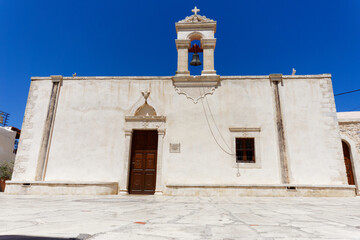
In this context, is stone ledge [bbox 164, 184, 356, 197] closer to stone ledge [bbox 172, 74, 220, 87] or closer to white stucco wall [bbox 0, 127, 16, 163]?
stone ledge [bbox 172, 74, 220, 87]

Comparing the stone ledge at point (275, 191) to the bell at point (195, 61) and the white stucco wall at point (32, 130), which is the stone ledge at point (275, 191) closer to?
the bell at point (195, 61)

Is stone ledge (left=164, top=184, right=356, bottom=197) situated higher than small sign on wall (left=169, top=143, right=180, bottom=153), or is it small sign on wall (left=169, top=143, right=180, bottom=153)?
small sign on wall (left=169, top=143, right=180, bottom=153)

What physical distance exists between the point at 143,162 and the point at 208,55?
4.79 meters

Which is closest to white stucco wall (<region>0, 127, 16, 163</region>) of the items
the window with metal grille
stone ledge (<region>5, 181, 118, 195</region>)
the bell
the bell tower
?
stone ledge (<region>5, 181, 118, 195</region>)

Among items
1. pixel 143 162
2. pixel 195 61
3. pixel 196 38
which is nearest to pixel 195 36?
pixel 196 38

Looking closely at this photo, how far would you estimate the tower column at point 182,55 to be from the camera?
8781 mm

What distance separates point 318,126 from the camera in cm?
807

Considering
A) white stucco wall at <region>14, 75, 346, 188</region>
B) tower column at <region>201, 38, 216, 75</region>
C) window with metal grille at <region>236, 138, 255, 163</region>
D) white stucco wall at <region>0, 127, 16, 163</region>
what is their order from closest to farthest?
white stucco wall at <region>14, 75, 346, 188</region>
window with metal grille at <region>236, 138, 255, 163</region>
tower column at <region>201, 38, 216, 75</region>
white stucco wall at <region>0, 127, 16, 163</region>

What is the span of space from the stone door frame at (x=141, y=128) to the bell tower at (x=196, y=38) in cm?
202

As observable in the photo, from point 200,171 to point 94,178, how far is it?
3741mm

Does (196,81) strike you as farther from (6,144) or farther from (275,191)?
(6,144)

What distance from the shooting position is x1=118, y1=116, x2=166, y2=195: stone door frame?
781 centimetres

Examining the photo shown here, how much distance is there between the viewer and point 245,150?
320 inches

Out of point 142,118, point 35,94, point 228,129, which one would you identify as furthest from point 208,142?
point 35,94
